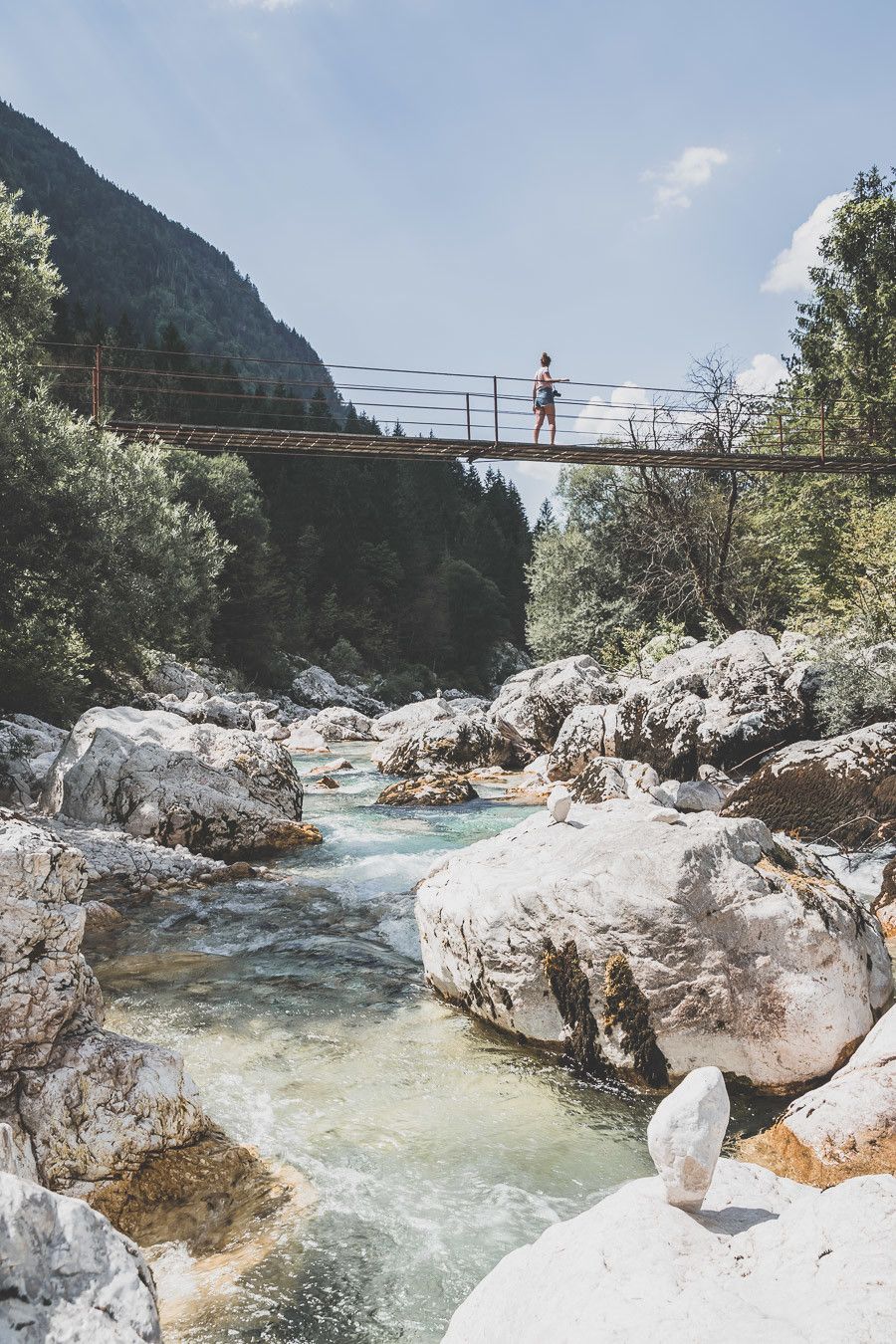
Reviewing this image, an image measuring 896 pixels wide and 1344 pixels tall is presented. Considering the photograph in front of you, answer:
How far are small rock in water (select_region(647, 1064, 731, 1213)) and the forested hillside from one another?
1028 centimetres

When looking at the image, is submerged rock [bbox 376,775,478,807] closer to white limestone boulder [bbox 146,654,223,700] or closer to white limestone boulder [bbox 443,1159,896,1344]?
white limestone boulder [bbox 146,654,223,700]

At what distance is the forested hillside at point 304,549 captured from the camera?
14.2m

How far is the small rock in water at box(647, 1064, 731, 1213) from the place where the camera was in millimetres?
2158

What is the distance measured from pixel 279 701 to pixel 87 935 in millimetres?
27385

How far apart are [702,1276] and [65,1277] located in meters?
1.39

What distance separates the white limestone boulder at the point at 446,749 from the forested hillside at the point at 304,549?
4.94 meters

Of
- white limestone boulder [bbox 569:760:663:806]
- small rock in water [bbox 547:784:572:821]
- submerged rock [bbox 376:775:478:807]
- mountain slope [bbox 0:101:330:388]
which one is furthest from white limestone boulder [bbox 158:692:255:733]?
mountain slope [bbox 0:101:330:388]

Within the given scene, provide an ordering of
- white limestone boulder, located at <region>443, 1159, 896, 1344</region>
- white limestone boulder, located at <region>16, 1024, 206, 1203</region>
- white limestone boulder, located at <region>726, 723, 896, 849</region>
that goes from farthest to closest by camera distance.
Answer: white limestone boulder, located at <region>726, 723, 896, 849</region>
white limestone boulder, located at <region>16, 1024, 206, 1203</region>
white limestone boulder, located at <region>443, 1159, 896, 1344</region>

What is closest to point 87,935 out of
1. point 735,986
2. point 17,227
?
point 735,986

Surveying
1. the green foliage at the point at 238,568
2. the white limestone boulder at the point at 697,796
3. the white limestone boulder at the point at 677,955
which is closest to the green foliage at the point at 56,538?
the white limestone boulder at the point at 697,796

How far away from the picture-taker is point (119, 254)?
132m

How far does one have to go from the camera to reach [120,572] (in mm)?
12844

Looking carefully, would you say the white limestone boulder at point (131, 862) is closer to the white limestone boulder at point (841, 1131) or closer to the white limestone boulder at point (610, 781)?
the white limestone boulder at point (610, 781)

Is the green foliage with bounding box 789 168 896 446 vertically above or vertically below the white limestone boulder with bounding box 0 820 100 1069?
above
